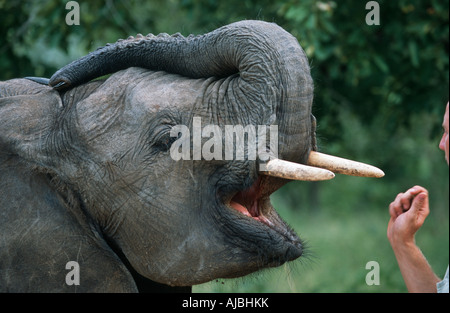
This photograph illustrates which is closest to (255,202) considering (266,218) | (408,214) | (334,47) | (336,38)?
(266,218)

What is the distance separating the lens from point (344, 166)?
2641 millimetres

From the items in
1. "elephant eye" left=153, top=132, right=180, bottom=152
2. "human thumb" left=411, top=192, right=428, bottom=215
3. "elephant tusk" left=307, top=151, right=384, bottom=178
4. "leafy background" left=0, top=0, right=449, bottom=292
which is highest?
"leafy background" left=0, top=0, right=449, bottom=292

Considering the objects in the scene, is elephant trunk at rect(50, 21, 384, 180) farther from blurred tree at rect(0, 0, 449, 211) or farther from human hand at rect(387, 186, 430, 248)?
blurred tree at rect(0, 0, 449, 211)

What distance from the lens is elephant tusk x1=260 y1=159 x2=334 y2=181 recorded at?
7.70 ft

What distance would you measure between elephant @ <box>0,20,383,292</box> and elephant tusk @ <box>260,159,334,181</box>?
0.05 feet

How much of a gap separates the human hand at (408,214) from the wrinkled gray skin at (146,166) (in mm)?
506

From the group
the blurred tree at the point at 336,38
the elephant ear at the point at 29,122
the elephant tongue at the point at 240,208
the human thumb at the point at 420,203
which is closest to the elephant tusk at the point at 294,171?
the elephant tongue at the point at 240,208

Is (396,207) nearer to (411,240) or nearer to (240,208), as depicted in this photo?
(411,240)

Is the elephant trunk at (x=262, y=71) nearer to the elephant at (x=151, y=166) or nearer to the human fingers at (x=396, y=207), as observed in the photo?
the elephant at (x=151, y=166)

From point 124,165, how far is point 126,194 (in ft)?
0.35

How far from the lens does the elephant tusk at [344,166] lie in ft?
8.56

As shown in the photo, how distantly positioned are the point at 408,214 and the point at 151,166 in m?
1.03

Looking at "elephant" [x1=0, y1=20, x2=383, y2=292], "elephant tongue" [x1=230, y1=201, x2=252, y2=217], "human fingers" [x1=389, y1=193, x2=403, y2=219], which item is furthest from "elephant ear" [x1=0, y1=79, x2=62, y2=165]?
"human fingers" [x1=389, y1=193, x2=403, y2=219]

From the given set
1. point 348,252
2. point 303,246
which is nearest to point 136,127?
point 303,246
